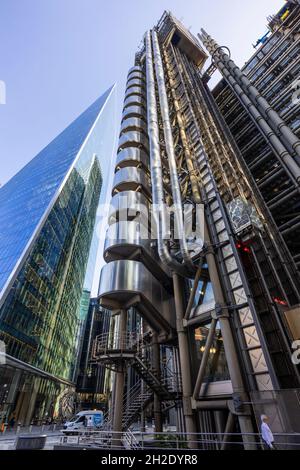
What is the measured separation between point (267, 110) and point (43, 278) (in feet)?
131

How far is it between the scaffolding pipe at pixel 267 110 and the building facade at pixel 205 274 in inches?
6.0

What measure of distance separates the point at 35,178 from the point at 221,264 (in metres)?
59.2

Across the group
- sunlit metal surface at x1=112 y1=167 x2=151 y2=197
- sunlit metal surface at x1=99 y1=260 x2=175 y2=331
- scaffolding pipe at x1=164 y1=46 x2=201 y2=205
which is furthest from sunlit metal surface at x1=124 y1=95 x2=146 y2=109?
sunlit metal surface at x1=99 y1=260 x2=175 y2=331

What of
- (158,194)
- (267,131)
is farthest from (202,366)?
(267,131)

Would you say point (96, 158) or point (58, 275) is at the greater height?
point (96, 158)

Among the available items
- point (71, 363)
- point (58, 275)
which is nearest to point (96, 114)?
point (58, 275)

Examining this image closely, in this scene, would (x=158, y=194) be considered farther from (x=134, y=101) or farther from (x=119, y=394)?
(x=134, y=101)

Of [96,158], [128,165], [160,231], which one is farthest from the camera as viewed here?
[96,158]

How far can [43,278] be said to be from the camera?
4144cm

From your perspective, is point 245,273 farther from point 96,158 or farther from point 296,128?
point 96,158

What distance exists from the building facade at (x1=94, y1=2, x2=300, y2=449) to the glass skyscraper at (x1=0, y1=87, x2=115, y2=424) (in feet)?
61.8

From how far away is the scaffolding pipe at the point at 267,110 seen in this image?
23.1 m

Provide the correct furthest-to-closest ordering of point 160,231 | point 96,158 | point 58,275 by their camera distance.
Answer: point 96,158, point 58,275, point 160,231

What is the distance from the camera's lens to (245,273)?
47.9ft
